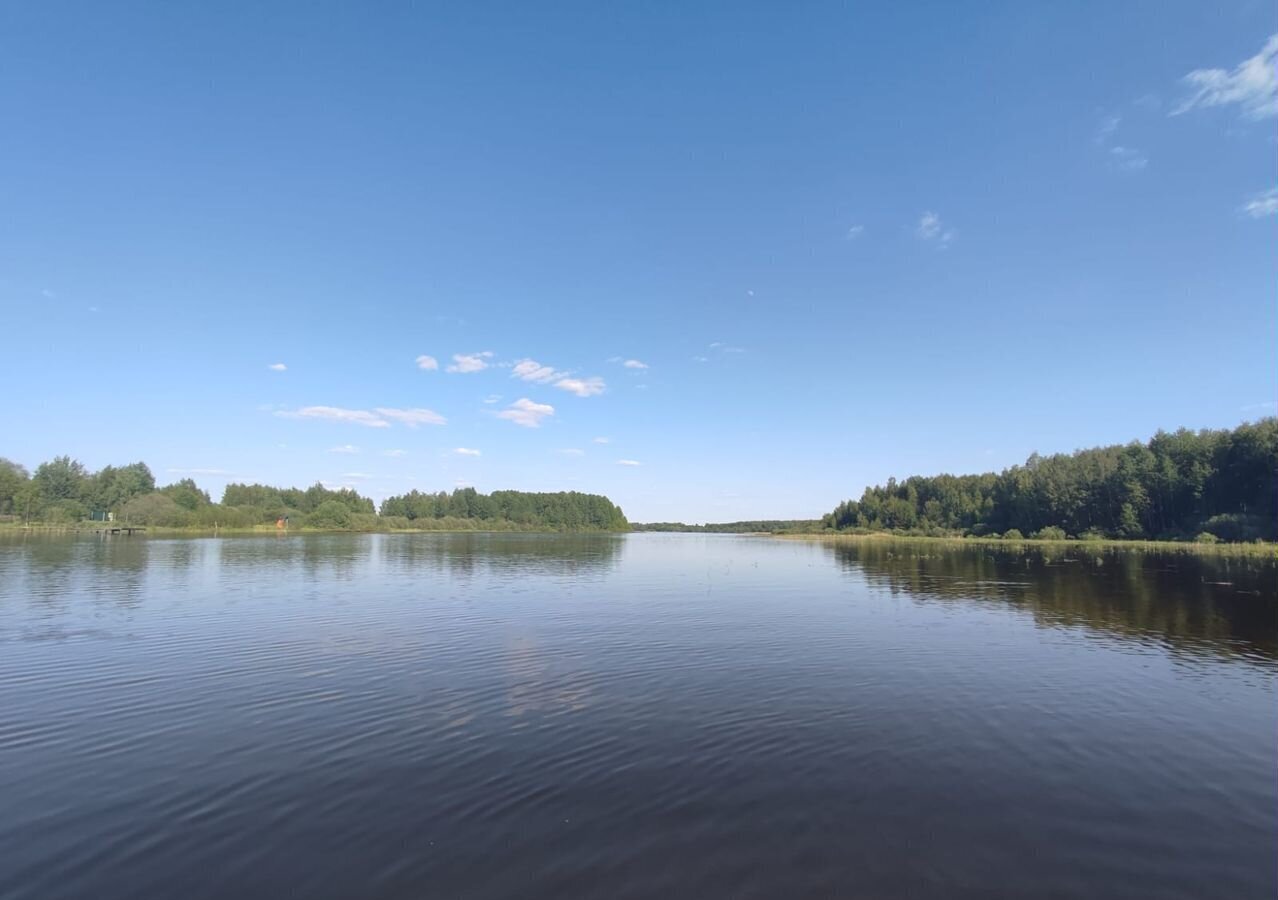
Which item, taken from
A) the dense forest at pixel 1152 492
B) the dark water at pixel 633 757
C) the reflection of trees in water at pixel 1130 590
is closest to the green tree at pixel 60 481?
the dark water at pixel 633 757

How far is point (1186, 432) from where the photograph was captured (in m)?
117

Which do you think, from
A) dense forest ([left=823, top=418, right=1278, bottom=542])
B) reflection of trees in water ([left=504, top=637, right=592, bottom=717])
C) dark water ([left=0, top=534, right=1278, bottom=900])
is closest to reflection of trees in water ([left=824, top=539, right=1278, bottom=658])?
dark water ([left=0, top=534, right=1278, bottom=900])

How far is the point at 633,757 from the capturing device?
13.3m

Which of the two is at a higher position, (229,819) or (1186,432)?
(1186,432)

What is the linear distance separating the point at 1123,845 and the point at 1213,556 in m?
96.8

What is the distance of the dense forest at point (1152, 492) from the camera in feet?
311

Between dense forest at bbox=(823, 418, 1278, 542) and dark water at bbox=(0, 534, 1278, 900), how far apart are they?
91.3 metres

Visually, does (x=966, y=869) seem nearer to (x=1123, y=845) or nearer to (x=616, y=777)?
(x=1123, y=845)

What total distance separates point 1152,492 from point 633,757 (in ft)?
465

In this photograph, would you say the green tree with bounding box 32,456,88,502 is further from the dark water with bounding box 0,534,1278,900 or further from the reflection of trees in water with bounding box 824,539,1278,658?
the reflection of trees in water with bounding box 824,539,1278,658

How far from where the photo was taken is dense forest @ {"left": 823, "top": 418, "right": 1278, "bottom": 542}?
9475 cm

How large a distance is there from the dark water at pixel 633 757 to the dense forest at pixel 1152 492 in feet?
300

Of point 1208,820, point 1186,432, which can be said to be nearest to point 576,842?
point 1208,820

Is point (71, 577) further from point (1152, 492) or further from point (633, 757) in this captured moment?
point (1152, 492)
